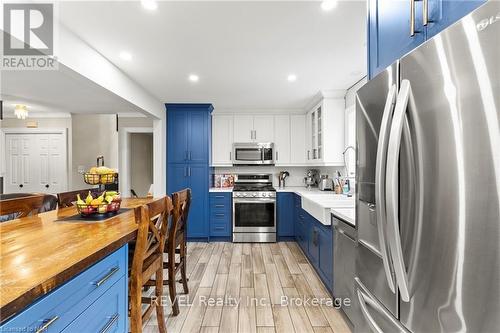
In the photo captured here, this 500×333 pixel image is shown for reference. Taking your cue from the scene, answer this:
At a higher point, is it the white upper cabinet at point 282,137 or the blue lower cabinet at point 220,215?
the white upper cabinet at point 282,137

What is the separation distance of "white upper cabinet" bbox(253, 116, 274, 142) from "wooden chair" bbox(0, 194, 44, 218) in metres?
3.42

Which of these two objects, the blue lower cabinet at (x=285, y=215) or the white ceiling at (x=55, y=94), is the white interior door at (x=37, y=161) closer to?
the white ceiling at (x=55, y=94)

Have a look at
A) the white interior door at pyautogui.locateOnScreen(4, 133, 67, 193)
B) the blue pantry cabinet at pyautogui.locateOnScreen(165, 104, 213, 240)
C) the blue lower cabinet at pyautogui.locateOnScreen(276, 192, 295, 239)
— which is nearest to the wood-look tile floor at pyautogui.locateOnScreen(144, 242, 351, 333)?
the blue lower cabinet at pyautogui.locateOnScreen(276, 192, 295, 239)

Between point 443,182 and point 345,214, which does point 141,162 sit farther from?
point 443,182

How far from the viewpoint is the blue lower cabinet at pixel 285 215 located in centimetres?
439

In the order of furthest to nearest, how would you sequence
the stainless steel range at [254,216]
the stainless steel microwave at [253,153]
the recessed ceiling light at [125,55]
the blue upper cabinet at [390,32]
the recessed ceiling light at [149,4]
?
the stainless steel microwave at [253,153]
the stainless steel range at [254,216]
the recessed ceiling light at [125,55]
the recessed ceiling light at [149,4]
the blue upper cabinet at [390,32]

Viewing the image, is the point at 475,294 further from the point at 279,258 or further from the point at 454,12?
the point at 279,258

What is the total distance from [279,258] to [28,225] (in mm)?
2856

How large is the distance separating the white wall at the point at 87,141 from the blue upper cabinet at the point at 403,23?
18.7 feet

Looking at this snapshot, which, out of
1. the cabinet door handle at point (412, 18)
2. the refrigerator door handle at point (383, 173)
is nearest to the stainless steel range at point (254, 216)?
the refrigerator door handle at point (383, 173)

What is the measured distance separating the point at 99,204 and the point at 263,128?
344 cm

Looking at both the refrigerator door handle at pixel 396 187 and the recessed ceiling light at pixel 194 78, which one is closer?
the refrigerator door handle at pixel 396 187

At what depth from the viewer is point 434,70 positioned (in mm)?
723

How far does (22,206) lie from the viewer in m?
1.86
